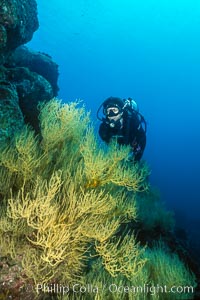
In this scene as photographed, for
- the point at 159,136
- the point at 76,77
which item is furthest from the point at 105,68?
the point at 159,136

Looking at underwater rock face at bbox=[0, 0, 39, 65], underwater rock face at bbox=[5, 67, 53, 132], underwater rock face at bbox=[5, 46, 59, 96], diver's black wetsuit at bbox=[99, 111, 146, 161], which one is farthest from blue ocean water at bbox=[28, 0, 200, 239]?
underwater rock face at bbox=[0, 0, 39, 65]

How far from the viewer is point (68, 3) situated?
5912cm

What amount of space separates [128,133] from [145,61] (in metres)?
137

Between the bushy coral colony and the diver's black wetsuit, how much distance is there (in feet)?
8.02

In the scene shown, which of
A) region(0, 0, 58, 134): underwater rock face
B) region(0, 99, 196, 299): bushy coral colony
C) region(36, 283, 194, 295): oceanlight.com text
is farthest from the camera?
region(0, 0, 58, 134): underwater rock face

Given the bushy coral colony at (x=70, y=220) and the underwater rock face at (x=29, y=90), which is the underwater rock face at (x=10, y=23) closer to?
the underwater rock face at (x=29, y=90)

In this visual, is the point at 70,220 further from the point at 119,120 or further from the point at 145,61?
the point at 145,61

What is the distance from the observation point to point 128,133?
7.74m

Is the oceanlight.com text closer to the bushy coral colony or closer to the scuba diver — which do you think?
the bushy coral colony

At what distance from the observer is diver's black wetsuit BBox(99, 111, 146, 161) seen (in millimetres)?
7527

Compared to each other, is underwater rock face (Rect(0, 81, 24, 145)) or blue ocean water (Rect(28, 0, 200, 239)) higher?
blue ocean water (Rect(28, 0, 200, 239))

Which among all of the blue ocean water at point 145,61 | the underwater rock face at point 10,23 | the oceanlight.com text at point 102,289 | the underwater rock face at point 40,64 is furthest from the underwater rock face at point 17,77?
the blue ocean water at point 145,61

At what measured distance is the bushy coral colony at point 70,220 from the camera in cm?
328

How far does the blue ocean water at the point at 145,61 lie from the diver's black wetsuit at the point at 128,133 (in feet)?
132
